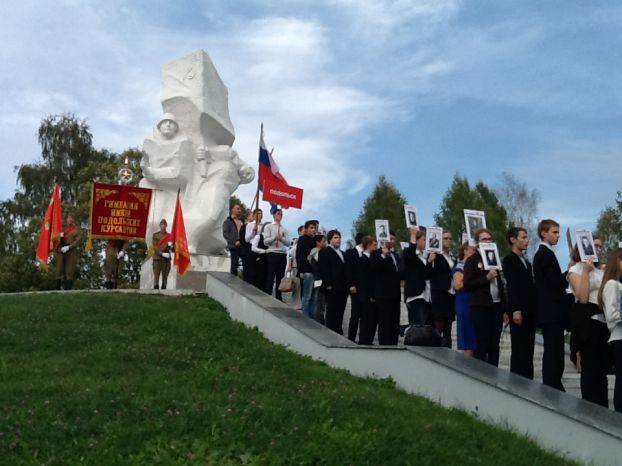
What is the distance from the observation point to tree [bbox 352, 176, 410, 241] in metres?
53.5

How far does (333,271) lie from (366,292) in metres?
0.89

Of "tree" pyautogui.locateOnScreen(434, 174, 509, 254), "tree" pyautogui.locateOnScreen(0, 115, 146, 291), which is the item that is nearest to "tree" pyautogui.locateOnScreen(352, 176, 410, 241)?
"tree" pyautogui.locateOnScreen(434, 174, 509, 254)

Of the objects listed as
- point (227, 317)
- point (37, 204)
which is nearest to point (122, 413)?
point (227, 317)

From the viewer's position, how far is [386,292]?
11812 millimetres

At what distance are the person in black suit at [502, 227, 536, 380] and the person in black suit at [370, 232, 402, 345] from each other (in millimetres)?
2814

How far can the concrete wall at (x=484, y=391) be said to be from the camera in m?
6.46

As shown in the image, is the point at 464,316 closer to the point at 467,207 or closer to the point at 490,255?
the point at 490,255

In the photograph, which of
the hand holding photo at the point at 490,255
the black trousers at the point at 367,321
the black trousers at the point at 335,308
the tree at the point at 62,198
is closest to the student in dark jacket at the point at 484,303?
the hand holding photo at the point at 490,255

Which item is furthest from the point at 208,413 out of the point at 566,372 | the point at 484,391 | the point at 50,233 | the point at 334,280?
the point at 50,233

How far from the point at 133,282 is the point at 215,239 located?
844 inches

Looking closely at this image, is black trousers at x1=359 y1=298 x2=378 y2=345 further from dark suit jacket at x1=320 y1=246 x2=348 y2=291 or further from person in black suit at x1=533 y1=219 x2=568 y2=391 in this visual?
person in black suit at x1=533 y1=219 x2=568 y2=391

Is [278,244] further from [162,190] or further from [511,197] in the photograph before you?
[511,197]

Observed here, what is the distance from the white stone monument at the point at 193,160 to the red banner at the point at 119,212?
2.84 feet

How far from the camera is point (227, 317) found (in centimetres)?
1249
